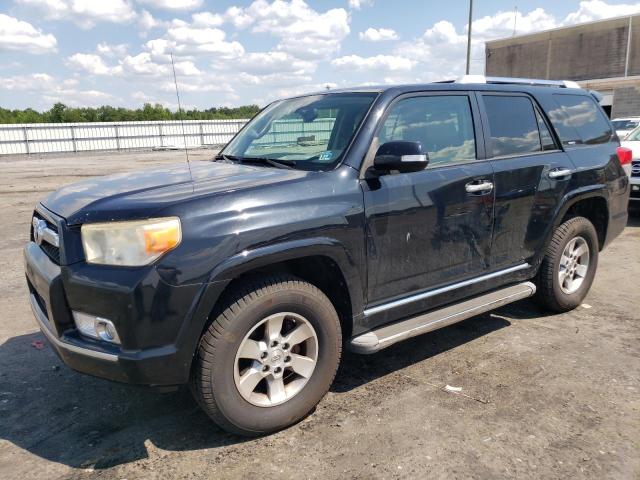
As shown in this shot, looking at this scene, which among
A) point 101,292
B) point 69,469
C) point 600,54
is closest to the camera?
point 101,292

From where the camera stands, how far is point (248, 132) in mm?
4469

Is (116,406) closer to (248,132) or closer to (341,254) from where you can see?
(341,254)

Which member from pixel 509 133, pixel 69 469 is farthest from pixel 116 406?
pixel 509 133

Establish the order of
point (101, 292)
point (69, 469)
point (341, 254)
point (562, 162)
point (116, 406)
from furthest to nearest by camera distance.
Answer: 1. point (562, 162)
2. point (116, 406)
3. point (341, 254)
4. point (69, 469)
5. point (101, 292)

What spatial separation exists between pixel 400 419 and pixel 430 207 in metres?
1.34

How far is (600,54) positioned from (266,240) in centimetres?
6407

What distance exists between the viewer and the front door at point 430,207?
3.38 m

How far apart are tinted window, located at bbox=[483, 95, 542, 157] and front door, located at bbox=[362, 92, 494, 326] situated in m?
0.19

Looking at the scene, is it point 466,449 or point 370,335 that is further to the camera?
point 370,335

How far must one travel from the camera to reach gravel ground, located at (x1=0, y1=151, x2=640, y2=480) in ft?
9.23

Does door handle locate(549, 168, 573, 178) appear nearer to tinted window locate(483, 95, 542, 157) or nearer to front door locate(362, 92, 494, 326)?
tinted window locate(483, 95, 542, 157)

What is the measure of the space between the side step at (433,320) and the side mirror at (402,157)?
1.01 meters

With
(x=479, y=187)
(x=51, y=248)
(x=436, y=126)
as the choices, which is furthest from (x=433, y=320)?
(x=51, y=248)

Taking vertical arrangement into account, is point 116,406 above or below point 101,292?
below
